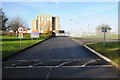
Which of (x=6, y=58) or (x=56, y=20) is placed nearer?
(x=6, y=58)

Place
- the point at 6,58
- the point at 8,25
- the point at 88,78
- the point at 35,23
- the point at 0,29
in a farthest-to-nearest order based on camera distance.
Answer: the point at 35,23 → the point at 8,25 → the point at 0,29 → the point at 6,58 → the point at 88,78

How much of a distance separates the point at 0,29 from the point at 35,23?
8102 cm

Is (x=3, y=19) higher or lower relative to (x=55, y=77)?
higher

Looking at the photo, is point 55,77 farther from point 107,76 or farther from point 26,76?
point 107,76

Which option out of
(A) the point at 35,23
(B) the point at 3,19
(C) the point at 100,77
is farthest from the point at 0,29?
(C) the point at 100,77

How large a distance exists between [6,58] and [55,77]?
9.94 meters

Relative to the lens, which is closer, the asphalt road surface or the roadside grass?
the asphalt road surface

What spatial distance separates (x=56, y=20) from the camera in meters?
193

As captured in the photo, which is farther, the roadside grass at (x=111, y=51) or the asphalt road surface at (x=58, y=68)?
the roadside grass at (x=111, y=51)

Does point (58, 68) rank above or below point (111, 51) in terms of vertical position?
below

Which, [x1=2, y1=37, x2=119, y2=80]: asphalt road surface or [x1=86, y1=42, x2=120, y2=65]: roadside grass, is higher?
[x1=86, y1=42, x2=120, y2=65]: roadside grass

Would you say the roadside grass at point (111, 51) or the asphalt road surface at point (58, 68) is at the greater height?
the roadside grass at point (111, 51)

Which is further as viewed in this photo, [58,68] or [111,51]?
[111,51]

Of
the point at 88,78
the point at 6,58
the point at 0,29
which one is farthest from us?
the point at 0,29
